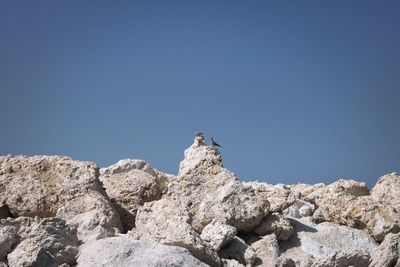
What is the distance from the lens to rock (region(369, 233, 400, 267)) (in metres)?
12.4

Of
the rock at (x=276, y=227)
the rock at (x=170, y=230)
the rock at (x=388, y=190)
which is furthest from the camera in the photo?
the rock at (x=388, y=190)

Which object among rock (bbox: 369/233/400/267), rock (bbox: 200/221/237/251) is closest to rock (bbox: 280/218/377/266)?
rock (bbox: 369/233/400/267)

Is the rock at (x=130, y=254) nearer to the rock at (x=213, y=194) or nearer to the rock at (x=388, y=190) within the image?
the rock at (x=213, y=194)

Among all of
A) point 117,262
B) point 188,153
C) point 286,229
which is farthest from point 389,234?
point 117,262

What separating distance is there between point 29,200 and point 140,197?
8.04 feet

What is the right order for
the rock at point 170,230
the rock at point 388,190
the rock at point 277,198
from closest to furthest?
the rock at point 170,230 → the rock at point 277,198 → the rock at point 388,190

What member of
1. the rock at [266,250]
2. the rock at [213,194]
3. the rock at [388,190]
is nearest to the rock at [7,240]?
the rock at [213,194]

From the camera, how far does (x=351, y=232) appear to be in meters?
14.1

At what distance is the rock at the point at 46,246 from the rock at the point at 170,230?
137 cm

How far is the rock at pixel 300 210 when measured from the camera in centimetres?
1500

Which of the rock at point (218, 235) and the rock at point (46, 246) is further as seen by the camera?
the rock at point (218, 235)

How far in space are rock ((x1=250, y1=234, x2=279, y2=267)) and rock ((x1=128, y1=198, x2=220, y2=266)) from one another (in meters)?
1.16

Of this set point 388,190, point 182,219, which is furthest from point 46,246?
point 388,190

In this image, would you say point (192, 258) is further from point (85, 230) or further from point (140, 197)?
point (140, 197)
